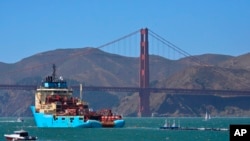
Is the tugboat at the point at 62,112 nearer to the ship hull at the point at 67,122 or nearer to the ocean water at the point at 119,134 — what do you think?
the ship hull at the point at 67,122

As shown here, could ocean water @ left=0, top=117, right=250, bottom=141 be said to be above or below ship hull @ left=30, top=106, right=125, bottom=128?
below

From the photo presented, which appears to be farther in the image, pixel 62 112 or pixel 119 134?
pixel 62 112

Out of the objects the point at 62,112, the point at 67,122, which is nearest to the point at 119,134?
the point at 67,122

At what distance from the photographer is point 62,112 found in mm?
92750

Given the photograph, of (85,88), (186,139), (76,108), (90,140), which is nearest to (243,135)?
(90,140)

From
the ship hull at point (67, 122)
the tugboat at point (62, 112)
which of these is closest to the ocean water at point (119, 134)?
the ship hull at point (67, 122)

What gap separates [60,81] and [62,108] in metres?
5.11

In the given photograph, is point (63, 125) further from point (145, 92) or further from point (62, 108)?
point (145, 92)

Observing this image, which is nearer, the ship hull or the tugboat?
the ship hull

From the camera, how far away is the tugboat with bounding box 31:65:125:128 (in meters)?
91.0

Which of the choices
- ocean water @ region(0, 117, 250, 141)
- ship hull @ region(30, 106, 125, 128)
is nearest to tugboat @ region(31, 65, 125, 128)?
ship hull @ region(30, 106, 125, 128)

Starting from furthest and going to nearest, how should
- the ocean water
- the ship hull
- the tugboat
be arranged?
the tugboat → the ship hull → the ocean water

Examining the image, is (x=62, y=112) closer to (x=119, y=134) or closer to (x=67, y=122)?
(x=67, y=122)

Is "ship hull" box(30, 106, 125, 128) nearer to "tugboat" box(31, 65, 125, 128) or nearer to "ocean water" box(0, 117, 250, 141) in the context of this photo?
"tugboat" box(31, 65, 125, 128)
